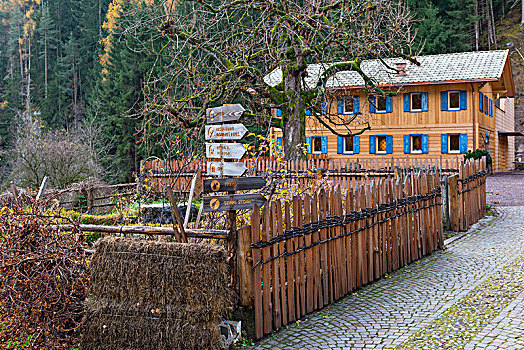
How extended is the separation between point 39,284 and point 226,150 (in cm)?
301

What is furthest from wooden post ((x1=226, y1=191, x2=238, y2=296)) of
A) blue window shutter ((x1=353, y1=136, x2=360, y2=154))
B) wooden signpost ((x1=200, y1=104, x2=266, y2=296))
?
blue window shutter ((x1=353, y1=136, x2=360, y2=154))

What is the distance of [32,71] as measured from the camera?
63406 mm

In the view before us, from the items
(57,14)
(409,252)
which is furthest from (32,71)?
(409,252)

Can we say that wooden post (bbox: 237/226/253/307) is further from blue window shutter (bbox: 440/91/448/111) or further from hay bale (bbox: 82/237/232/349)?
blue window shutter (bbox: 440/91/448/111)

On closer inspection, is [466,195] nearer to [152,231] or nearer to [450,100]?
[152,231]

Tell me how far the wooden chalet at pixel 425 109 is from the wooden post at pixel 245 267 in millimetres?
23529

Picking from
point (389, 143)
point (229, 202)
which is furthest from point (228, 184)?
point (389, 143)

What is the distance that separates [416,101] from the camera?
102ft

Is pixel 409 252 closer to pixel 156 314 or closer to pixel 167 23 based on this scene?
pixel 156 314

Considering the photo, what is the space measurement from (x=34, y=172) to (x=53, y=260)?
1765 cm

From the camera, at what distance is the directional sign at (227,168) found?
698 centimetres

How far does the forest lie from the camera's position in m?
27.2

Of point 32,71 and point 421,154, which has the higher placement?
point 32,71

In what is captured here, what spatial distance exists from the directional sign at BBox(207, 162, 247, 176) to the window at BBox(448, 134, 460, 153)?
25.4 meters
